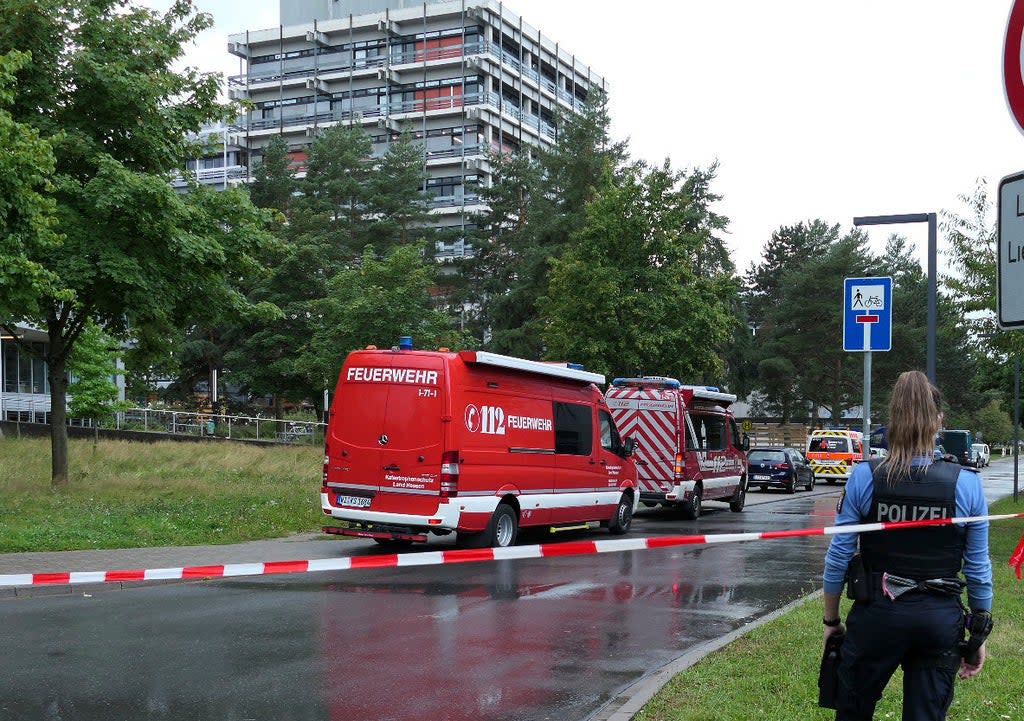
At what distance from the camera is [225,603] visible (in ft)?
35.5

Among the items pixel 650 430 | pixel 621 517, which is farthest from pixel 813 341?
pixel 621 517

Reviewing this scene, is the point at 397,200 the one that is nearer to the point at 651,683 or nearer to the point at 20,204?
the point at 20,204

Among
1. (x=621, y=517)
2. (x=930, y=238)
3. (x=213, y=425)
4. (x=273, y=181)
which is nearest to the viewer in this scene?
(x=930, y=238)

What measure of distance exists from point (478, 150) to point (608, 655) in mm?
80186

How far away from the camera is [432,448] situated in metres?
14.7

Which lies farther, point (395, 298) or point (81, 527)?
point (395, 298)

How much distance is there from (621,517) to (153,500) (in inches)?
325

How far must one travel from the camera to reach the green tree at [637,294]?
109 feet

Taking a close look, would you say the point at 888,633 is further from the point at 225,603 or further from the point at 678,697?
the point at 225,603

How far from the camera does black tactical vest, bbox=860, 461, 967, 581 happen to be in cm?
439

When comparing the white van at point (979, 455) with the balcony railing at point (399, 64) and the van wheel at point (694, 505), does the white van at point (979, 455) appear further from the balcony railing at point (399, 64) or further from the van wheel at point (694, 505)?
the balcony railing at point (399, 64)

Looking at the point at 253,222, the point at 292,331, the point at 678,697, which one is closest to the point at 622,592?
the point at 678,697

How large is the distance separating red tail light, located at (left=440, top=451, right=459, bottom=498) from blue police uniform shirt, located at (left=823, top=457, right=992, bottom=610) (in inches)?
401

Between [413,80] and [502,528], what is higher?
[413,80]
